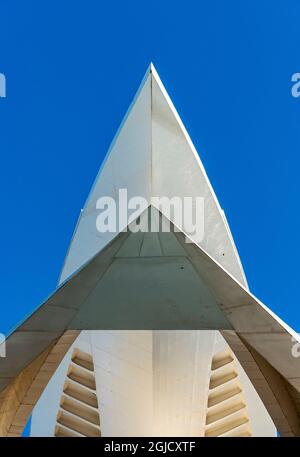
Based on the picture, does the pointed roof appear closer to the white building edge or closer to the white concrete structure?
the white building edge

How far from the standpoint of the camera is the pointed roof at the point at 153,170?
837 cm

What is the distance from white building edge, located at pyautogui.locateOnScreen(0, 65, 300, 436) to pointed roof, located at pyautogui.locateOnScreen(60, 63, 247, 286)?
0.03 meters

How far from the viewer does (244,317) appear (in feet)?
25.0

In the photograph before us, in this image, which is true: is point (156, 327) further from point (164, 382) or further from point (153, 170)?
point (164, 382)

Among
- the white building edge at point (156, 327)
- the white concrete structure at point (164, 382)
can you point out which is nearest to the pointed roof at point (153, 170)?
the white building edge at point (156, 327)

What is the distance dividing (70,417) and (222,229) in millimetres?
6006

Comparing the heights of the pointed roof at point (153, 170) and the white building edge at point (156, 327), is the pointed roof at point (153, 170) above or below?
above

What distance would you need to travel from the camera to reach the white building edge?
7.38 meters

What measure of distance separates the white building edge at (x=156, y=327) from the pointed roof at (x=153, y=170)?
29mm

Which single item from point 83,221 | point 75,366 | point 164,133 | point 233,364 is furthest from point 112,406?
point 164,133

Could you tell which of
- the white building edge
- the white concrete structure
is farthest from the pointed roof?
the white concrete structure

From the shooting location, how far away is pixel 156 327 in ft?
26.3

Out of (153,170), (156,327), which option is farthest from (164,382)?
(153,170)

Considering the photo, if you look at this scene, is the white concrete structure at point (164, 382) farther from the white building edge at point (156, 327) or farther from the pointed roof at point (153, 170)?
the pointed roof at point (153, 170)
